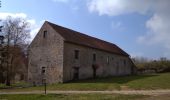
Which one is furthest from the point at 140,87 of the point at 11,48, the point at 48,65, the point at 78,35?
the point at 11,48

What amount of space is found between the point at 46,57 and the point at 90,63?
848cm

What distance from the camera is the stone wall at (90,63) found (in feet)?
154

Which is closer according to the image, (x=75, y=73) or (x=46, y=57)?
(x=46, y=57)

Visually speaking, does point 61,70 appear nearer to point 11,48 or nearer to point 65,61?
point 65,61

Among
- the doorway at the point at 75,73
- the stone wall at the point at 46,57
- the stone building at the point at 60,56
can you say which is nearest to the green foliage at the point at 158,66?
the stone building at the point at 60,56

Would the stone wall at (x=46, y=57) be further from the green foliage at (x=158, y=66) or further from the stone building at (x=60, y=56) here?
the green foliage at (x=158, y=66)

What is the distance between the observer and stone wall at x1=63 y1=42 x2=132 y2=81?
154ft

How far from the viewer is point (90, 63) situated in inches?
2094

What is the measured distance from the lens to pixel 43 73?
48469 millimetres

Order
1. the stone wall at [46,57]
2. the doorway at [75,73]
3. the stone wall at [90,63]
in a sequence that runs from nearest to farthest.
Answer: the stone wall at [46,57] < the stone wall at [90,63] < the doorway at [75,73]

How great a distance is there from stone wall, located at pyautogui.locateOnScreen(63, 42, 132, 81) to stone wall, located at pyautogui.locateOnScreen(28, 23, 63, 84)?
1.05 m

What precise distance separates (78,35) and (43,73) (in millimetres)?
9723

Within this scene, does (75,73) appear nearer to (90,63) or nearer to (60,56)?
(60,56)

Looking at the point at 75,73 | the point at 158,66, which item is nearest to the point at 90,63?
the point at 75,73
